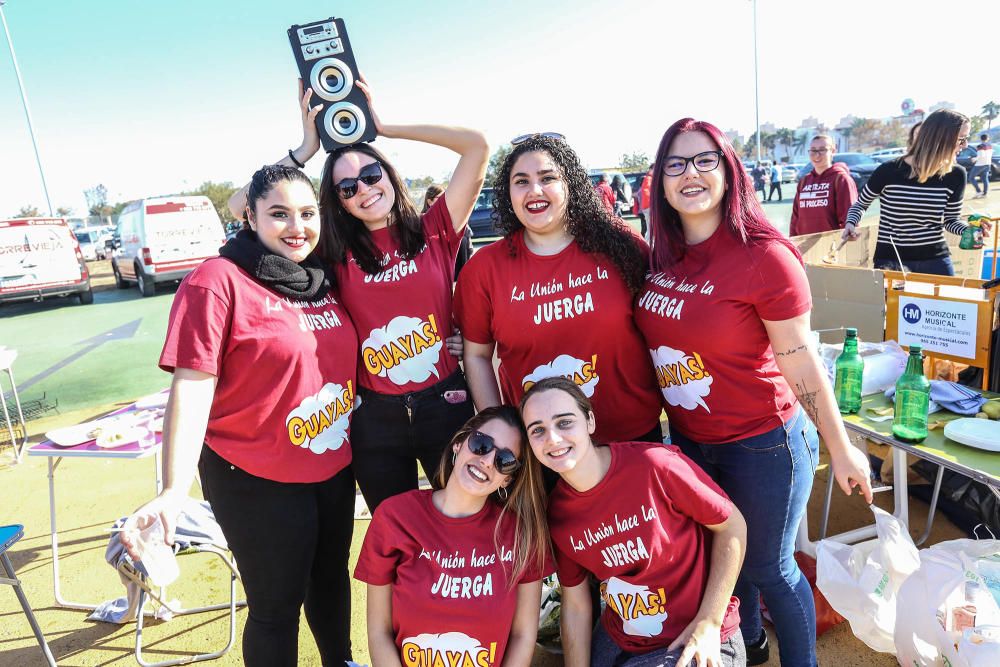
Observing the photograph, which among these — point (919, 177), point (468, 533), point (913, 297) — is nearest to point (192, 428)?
point (468, 533)

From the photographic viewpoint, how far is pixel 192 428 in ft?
5.02

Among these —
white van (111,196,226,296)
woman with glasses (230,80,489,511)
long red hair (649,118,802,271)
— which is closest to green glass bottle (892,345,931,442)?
long red hair (649,118,802,271)

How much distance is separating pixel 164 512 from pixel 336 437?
54 cm

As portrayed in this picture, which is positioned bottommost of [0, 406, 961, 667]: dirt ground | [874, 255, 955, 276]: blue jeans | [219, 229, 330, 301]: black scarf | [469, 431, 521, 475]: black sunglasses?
[0, 406, 961, 667]: dirt ground

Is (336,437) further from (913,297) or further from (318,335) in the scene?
(913,297)

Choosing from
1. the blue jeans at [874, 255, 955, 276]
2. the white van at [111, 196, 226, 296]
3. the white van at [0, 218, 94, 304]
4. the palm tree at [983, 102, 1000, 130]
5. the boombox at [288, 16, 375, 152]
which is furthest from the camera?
the palm tree at [983, 102, 1000, 130]

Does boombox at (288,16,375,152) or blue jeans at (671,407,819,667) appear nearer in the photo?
blue jeans at (671,407,819,667)

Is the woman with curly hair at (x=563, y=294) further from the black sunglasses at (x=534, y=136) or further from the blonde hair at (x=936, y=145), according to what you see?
the blonde hair at (x=936, y=145)

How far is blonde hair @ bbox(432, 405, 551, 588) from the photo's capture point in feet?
5.47

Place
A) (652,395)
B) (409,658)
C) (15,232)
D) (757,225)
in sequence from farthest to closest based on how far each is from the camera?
(15,232) < (652,395) < (757,225) < (409,658)

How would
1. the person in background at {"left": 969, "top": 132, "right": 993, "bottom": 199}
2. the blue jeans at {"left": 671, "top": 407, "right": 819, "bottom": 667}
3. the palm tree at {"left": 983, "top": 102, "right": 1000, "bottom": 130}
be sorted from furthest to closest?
the palm tree at {"left": 983, "top": 102, "right": 1000, "bottom": 130}
the person in background at {"left": 969, "top": 132, "right": 993, "bottom": 199}
the blue jeans at {"left": 671, "top": 407, "right": 819, "bottom": 667}

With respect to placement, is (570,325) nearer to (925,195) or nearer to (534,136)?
(534,136)

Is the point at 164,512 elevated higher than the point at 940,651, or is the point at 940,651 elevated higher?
the point at 164,512

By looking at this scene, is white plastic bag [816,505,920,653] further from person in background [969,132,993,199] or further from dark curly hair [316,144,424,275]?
person in background [969,132,993,199]
